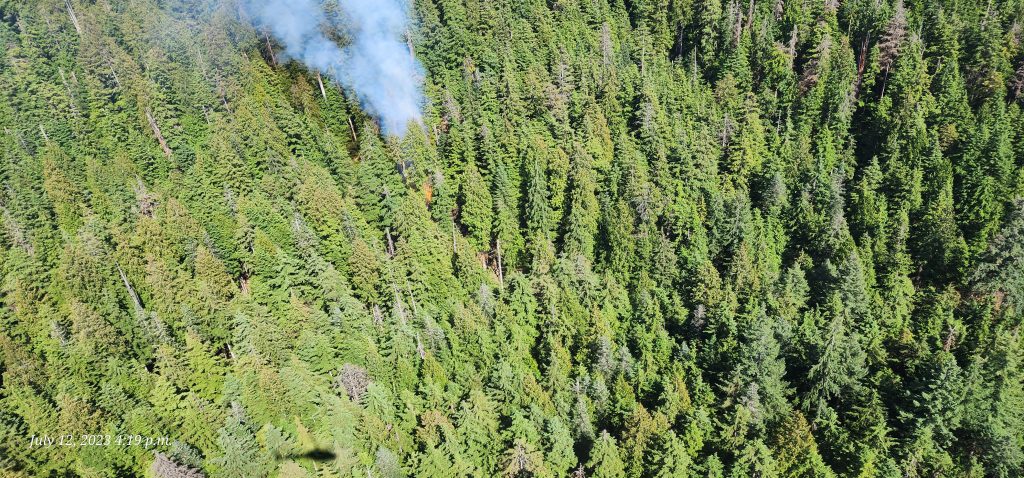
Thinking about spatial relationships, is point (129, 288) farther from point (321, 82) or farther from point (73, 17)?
point (73, 17)

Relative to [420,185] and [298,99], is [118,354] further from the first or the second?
[298,99]

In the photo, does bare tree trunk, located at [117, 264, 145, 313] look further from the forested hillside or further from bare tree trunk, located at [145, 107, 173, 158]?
bare tree trunk, located at [145, 107, 173, 158]

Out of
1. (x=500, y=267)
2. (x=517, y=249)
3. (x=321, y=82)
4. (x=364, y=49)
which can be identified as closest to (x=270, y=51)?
(x=321, y=82)

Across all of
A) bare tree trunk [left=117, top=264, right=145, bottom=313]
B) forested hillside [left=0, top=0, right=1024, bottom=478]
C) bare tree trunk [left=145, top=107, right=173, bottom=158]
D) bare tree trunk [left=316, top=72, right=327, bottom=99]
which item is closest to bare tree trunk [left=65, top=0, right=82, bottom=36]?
forested hillside [left=0, top=0, right=1024, bottom=478]

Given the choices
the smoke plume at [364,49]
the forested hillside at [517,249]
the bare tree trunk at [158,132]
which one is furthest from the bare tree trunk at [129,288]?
the smoke plume at [364,49]

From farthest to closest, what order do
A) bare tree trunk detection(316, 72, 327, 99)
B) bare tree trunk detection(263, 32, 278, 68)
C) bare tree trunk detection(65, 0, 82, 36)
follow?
bare tree trunk detection(65, 0, 82, 36) < bare tree trunk detection(263, 32, 278, 68) < bare tree trunk detection(316, 72, 327, 99)

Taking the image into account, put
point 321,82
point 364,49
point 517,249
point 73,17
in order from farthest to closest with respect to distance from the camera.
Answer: point 73,17 < point 364,49 < point 321,82 < point 517,249

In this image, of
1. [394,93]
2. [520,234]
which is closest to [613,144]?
[520,234]
